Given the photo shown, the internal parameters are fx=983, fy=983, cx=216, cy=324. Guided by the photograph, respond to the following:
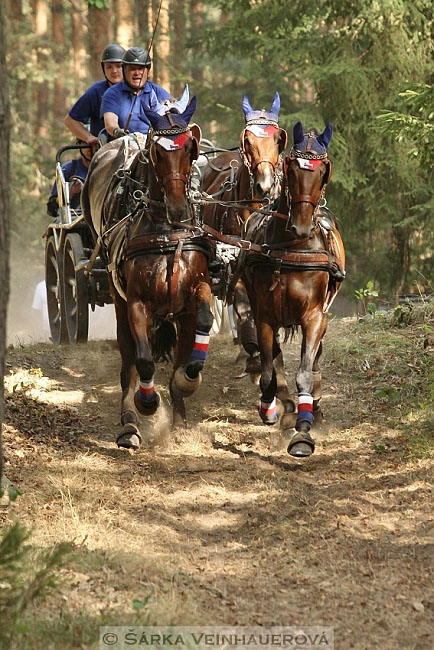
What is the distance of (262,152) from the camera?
29.5 ft

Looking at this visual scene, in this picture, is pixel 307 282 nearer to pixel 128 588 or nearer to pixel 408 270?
pixel 128 588

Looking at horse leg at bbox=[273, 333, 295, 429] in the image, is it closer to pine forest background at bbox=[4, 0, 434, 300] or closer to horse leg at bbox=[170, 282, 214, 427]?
horse leg at bbox=[170, 282, 214, 427]

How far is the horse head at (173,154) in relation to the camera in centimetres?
757

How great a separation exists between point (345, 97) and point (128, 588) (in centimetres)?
1286

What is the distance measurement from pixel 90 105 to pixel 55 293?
2.73 m

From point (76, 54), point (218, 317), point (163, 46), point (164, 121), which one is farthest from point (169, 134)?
point (76, 54)

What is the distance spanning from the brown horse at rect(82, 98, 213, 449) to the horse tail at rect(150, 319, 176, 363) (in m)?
0.80

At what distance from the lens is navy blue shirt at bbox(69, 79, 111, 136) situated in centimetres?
1101

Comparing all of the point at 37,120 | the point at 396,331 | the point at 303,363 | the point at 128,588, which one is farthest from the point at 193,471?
the point at 37,120


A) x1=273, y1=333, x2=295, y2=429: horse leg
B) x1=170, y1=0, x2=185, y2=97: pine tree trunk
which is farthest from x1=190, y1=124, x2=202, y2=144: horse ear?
x1=170, y1=0, x2=185, y2=97: pine tree trunk

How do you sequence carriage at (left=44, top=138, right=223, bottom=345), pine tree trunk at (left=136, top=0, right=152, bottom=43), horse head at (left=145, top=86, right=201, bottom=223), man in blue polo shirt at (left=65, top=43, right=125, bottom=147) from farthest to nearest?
1. pine tree trunk at (left=136, top=0, right=152, bottom=43)
2. man in blue polo shirt at (left=65, top=43, right=125, bottom=147)
3. carriage at (left=44, top=138, right=223, bottom=345)
4. horse head at (left=145, top=86, right=201, bottom=223)

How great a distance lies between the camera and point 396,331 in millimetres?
11047

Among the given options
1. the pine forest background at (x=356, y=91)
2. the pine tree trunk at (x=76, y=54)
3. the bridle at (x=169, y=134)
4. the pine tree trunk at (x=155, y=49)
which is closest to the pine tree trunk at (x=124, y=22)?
the pine forest background at (x=356, y=91)

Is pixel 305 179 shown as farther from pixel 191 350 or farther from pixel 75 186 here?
pixel 75 186
